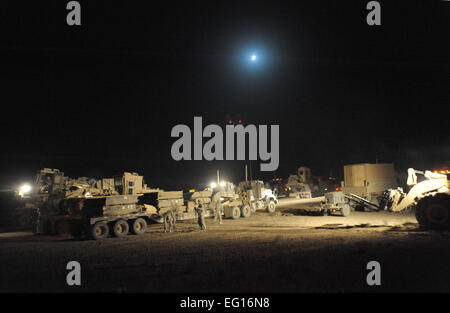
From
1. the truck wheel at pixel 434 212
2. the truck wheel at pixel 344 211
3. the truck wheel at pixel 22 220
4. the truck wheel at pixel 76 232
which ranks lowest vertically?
the truck wheel at pixel 22 220

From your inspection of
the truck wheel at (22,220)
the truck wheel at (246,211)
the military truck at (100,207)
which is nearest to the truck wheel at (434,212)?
the truck wheel at (246,211)

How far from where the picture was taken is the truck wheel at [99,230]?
1396cm

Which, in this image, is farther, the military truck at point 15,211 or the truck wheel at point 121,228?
the military truck at point 15,211

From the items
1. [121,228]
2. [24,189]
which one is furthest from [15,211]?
[121,228]

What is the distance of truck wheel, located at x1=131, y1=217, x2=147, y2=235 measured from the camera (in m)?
15.4

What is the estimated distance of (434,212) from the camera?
12484mm

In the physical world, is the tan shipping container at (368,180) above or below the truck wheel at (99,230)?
above

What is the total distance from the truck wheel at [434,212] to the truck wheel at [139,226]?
1281cm

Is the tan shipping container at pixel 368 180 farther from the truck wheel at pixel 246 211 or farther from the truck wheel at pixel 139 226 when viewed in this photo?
the truck wheel at pixel 139 226

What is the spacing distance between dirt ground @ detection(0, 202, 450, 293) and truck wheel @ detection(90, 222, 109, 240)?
1.43ft

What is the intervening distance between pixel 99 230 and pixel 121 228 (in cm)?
111

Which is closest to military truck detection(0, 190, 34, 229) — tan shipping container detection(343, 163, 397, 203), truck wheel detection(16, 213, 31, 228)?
truck wheel detection(16, 213, 31, 228)
